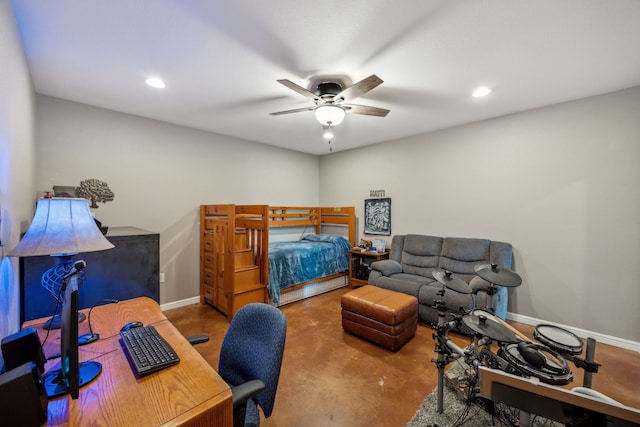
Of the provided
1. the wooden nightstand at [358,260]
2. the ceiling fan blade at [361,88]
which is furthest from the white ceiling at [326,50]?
the wooden nightstand at [358,260]

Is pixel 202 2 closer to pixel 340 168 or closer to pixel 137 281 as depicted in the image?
pixel 137 281

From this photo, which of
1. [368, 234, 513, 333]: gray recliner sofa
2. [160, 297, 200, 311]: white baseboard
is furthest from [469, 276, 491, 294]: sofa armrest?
[160, 297, 200, 311]: white baseboard

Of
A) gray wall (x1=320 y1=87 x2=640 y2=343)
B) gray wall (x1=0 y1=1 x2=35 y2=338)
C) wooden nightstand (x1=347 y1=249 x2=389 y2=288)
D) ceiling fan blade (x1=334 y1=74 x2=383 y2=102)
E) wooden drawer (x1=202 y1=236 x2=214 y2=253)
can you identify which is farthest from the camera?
wooden nightstand (x1=347 y1=249 x2=389 y2=288)

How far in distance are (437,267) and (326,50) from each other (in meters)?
3.02

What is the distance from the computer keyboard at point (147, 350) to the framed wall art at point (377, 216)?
376 centimetres

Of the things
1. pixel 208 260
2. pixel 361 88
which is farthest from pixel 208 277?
pixel 361 88

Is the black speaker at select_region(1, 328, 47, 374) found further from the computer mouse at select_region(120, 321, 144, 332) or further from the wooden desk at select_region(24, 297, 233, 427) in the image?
the computer mouse at select_region(120, 321, 144, 332)

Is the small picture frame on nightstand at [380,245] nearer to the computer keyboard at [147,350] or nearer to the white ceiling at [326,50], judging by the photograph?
the white ceiling at [326,50]

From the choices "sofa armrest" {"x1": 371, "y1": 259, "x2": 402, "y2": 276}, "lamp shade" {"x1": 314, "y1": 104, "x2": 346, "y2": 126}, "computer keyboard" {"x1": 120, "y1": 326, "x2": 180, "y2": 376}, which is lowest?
"sofa armrest" {"x1": 371, "y1": 259, "x2": 402, "y2": 276}

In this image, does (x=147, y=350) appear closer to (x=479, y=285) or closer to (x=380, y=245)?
(x=479, y=285)

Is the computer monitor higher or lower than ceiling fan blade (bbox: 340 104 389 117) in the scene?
lower

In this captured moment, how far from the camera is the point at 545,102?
9.17 ft

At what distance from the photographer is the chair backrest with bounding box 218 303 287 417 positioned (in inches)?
43.8

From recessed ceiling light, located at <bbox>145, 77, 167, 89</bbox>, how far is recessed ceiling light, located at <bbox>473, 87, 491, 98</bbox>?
3088mm
